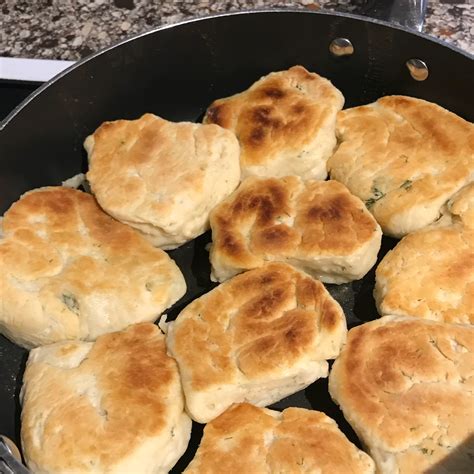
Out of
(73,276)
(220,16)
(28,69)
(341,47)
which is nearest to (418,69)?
(341,47)

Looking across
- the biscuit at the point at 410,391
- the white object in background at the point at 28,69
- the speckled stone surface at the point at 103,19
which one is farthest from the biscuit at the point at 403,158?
the white object in background at the point at 28,69

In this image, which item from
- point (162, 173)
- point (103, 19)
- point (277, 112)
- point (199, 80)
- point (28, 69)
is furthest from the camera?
point (103, 19)

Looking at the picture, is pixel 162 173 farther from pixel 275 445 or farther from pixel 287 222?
pixel 275 445

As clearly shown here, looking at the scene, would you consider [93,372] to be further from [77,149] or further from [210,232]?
[77,149]

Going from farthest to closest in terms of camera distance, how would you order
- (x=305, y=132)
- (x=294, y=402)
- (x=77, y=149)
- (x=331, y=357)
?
(x=77, y=149), (x=305, y=132), (x=294, y=402), (x=331, y=357)

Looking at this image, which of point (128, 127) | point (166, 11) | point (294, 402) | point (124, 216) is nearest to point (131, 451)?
point (294, 402)

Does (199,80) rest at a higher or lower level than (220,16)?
lower
